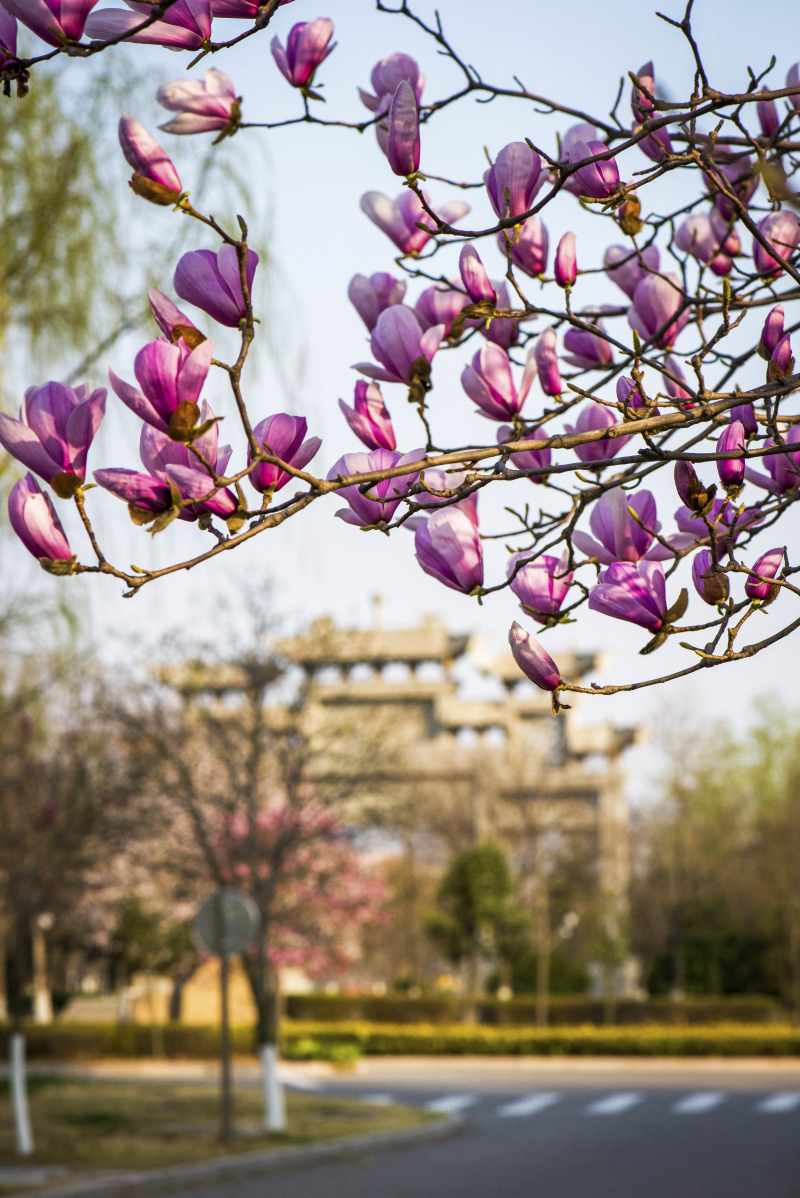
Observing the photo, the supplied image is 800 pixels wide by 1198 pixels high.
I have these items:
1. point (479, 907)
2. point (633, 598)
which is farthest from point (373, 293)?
point (479, 907)

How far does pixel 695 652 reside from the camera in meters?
1.68

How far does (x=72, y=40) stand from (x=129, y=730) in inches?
546

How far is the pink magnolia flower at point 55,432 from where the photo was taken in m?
1.36

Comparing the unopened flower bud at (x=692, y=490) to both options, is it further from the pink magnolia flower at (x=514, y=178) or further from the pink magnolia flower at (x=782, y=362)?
the pink magnolia flower at (x=514, y=178)

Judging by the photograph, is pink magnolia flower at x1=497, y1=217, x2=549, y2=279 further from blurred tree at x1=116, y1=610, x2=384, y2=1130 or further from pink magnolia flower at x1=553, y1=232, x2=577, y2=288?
blurred tree at x1=116, y1=610, x2=384, y2=1130

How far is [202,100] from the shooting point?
1620 millimetres

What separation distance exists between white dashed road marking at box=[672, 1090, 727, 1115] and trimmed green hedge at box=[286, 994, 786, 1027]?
940 centimetres

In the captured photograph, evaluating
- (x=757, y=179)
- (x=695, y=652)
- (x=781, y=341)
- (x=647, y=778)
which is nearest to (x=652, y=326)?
(x=781, y=341)

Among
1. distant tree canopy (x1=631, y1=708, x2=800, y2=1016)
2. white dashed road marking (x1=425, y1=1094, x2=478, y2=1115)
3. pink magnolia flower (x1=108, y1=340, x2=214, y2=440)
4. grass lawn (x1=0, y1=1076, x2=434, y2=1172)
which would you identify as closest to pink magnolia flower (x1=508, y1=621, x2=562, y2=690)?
pink magnolia flower (x1=108, y1=340, x2=214, y2=440)

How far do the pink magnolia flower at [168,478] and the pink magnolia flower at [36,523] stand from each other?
9 centimetres

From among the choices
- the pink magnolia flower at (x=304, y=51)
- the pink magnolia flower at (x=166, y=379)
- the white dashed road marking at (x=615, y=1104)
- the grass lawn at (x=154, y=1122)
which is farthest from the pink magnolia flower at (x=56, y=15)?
the white dashed road marking at (x=615, y=1104)

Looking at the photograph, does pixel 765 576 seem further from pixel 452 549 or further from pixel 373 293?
pixel 373 293

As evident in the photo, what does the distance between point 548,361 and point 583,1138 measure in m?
13.1

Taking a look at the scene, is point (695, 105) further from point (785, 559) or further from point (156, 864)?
point (156, 864)
